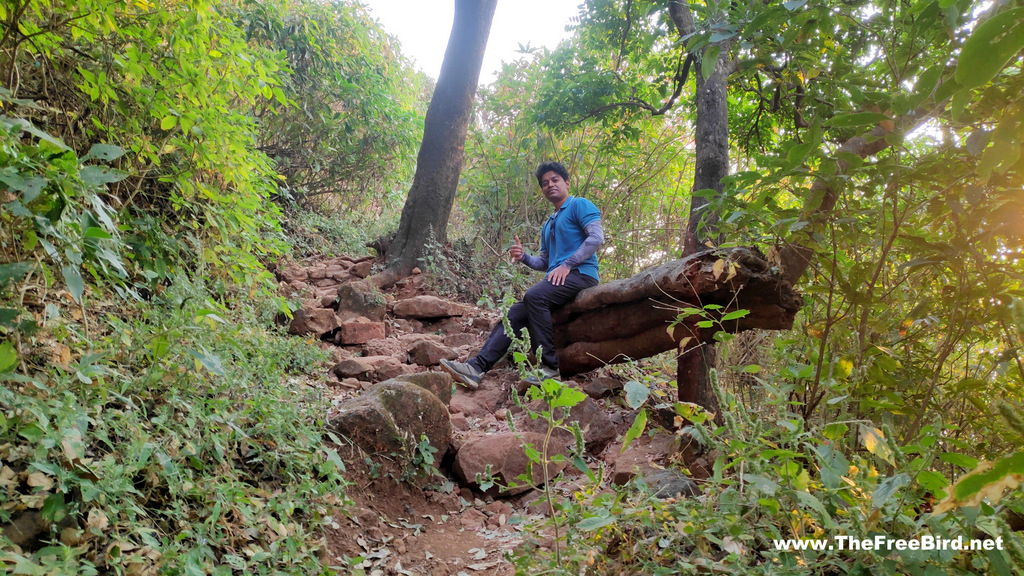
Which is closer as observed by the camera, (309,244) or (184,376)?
(184,376)

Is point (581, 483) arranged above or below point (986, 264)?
below

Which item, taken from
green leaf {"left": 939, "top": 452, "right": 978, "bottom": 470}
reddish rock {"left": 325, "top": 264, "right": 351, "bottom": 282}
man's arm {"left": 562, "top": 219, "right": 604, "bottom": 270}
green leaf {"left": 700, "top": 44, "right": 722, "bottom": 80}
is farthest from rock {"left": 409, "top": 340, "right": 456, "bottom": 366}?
green leaf {"left": 939, "top": 452, "right": 978, "bottom": 470}

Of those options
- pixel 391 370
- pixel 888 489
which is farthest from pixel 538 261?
pixel 888 489

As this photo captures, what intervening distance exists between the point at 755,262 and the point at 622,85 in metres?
2.99

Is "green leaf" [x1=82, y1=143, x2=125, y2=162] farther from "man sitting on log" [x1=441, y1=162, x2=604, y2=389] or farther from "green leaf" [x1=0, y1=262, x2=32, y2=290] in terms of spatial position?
"man sitting on log" [x1=441, y1=162, x2=604, y2=389]

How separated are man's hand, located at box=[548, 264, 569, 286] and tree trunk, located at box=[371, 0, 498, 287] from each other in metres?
2.70

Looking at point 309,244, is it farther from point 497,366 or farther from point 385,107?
point 497,366

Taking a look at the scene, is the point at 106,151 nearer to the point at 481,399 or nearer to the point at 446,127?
the point at 481,399

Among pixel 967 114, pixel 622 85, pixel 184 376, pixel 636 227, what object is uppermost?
pixel 622 85

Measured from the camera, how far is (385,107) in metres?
7.96

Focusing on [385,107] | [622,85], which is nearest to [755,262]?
[622,85]

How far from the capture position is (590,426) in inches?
145

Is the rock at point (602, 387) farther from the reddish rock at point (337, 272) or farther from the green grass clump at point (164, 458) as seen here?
the reddish rock at point (337, 272)

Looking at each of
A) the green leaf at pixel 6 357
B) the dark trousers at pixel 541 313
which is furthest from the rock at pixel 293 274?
the green leaf at pixel 6 357
